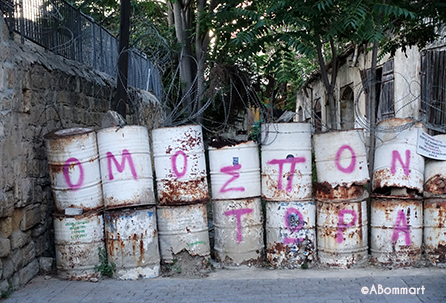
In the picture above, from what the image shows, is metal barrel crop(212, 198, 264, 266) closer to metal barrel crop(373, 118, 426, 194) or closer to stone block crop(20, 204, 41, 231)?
metal barrel crop(373, 118, 426, 194)

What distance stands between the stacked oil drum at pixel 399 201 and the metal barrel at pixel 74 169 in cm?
344

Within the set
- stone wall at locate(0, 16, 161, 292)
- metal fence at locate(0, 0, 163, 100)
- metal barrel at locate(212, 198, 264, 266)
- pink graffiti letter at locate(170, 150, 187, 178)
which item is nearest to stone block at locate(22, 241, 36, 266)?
stone wall at locate(0, 16, 161, 292)

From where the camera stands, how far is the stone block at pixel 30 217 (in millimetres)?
4820

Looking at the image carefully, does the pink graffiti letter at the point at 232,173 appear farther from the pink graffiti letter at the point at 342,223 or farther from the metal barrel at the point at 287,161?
the pink graffiti letter at the point at 342,223

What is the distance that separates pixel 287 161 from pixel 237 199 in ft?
2.53

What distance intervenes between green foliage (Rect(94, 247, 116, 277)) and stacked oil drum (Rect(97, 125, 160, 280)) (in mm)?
66

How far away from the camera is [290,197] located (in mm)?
5219

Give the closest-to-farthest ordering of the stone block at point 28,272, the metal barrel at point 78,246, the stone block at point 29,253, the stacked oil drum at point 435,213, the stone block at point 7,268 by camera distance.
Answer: the stone block at point 7,268, the stone block at point 28,272, the stone block at point 29,253, the metal barrel at point 78,246, the stacked oil drum at point 435,213

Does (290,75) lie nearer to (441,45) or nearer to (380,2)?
(380,2)

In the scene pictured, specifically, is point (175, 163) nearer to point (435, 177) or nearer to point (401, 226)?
point (401, 226)

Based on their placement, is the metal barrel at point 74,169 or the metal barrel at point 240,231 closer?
the metal barrel at point 74,169

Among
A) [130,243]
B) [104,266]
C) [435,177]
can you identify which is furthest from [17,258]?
[435,177]

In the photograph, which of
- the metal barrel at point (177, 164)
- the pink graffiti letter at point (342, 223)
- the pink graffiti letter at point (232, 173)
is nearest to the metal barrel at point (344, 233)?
the pink graffiti letter at point (342, 223)

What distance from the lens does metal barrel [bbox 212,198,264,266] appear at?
5250 mm
